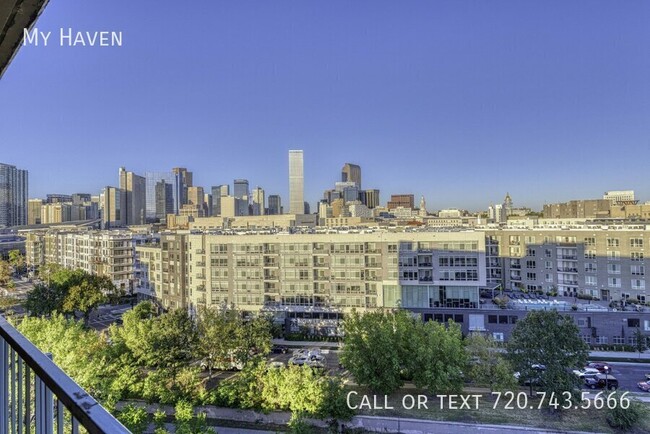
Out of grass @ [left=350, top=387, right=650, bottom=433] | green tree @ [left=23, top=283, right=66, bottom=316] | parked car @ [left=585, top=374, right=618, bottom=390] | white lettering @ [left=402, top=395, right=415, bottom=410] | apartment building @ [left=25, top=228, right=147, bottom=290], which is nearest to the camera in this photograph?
grass @ [left=350, top=387, right=650, bottom=433]

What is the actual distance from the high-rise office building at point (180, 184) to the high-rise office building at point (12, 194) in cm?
2739

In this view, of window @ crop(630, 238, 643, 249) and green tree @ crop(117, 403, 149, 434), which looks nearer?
green tree @ crop(117, 403, 149, 434)

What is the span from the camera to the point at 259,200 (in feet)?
206

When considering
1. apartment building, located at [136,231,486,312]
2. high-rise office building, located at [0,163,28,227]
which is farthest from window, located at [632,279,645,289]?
high-rise office building, located at [0,163,28,227]

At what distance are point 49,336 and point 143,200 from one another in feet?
155

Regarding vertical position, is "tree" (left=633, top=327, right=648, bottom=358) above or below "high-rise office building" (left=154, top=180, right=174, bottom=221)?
below

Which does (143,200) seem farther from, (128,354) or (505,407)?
(505,407)

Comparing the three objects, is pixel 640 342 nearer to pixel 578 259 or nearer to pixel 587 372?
pixel 587 372

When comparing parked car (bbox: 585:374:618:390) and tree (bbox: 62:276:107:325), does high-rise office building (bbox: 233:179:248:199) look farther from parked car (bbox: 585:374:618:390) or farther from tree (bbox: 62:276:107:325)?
parked car (bbox: 585:374:618:390)

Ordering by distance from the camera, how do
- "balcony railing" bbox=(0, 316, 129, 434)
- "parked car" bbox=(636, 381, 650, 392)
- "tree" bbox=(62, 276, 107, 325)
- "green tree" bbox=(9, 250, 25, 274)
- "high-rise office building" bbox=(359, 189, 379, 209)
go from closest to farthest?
"balcony railing" bbox=(0, 316, 129, 434) < "parked car" bbox=(636, 381, 650, 392) < "tree" bbox=(62, 276, 107, 325) < "green tree" bbox=(9, 250, 25, 274) < "high-rise office building" bbox=(359, 189, 379, 209)

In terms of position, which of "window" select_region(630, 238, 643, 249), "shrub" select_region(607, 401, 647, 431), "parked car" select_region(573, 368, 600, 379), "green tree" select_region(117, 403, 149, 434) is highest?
"window" select_region(630, 238, 643, 249)

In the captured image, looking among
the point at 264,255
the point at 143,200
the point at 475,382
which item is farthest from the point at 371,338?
the point at 143,200

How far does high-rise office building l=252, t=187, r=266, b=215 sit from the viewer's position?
195 ft

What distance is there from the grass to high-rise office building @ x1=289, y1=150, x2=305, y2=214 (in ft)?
172
